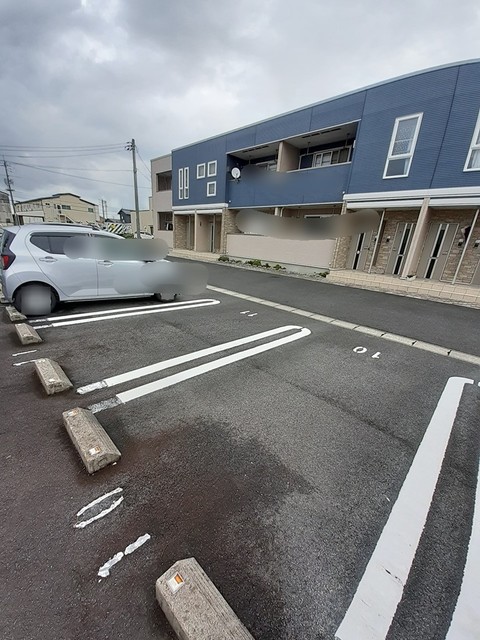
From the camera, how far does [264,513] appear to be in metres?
1.65

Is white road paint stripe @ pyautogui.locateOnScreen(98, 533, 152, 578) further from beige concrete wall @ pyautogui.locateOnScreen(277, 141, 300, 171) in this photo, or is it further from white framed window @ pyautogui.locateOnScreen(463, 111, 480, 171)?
beige concrete wall @ pyautogui.locateOnScreen(277, 141, 300, 171)

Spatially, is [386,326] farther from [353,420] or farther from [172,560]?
[172,560]

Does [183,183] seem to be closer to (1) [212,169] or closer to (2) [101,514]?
(1) [212,169]

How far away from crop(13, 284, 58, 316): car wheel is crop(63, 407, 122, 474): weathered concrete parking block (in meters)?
3.26

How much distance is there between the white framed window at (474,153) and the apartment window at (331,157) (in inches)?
185

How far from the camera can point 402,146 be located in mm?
8938

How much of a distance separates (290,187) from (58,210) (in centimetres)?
5180

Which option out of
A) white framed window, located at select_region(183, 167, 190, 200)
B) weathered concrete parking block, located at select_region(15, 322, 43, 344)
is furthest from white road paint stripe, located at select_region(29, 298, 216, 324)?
white framed window, located at select_region(183, 167, 190, 200)

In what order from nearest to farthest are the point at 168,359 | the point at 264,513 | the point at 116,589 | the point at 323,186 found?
the point at 116,589
the point at 264,513
the point at 168,359
the point at 323,186

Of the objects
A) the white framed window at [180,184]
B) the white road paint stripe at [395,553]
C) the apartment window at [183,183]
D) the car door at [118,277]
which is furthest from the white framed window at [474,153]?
the white framed window at [180,184]

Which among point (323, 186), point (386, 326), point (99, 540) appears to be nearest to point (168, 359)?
point (99, 540)

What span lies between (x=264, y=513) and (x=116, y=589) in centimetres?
82

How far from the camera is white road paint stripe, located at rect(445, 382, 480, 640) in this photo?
1.19 meters

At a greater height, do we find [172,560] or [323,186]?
[323,186]
